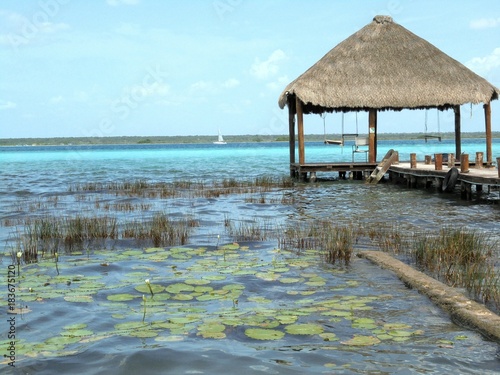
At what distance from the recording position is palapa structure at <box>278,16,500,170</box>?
19391mm

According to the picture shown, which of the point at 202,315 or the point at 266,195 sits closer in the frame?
Result: the point at 202,315

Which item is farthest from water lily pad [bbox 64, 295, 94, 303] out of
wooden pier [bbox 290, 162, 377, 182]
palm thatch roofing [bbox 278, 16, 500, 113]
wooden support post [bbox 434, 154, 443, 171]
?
wooden pier [bbox 290, 162, 377, 182]

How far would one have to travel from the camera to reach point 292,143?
23.2 metres

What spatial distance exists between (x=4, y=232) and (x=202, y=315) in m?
6.55

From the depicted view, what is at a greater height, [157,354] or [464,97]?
[464,97]

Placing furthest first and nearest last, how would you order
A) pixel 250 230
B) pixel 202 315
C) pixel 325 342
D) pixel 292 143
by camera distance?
pixel 292 143
pixel 250 230
pixel 202 315
pixel 325 342

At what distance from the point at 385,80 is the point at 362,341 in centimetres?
1663

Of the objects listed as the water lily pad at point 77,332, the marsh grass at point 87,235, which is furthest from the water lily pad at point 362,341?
the marsh grass at point 87,235

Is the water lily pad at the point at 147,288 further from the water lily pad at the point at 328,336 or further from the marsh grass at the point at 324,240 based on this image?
the marsh grass at the point at 324,240

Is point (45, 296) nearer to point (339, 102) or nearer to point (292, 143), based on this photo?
point (339, 102)

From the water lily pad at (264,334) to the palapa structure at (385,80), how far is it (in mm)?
14917

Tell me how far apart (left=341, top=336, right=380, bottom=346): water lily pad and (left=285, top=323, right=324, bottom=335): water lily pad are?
280 millimetres

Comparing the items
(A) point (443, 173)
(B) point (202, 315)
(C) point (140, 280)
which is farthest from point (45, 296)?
(A) point (443, 173)

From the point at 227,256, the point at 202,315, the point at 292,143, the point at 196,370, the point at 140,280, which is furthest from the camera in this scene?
the point at 292,143
